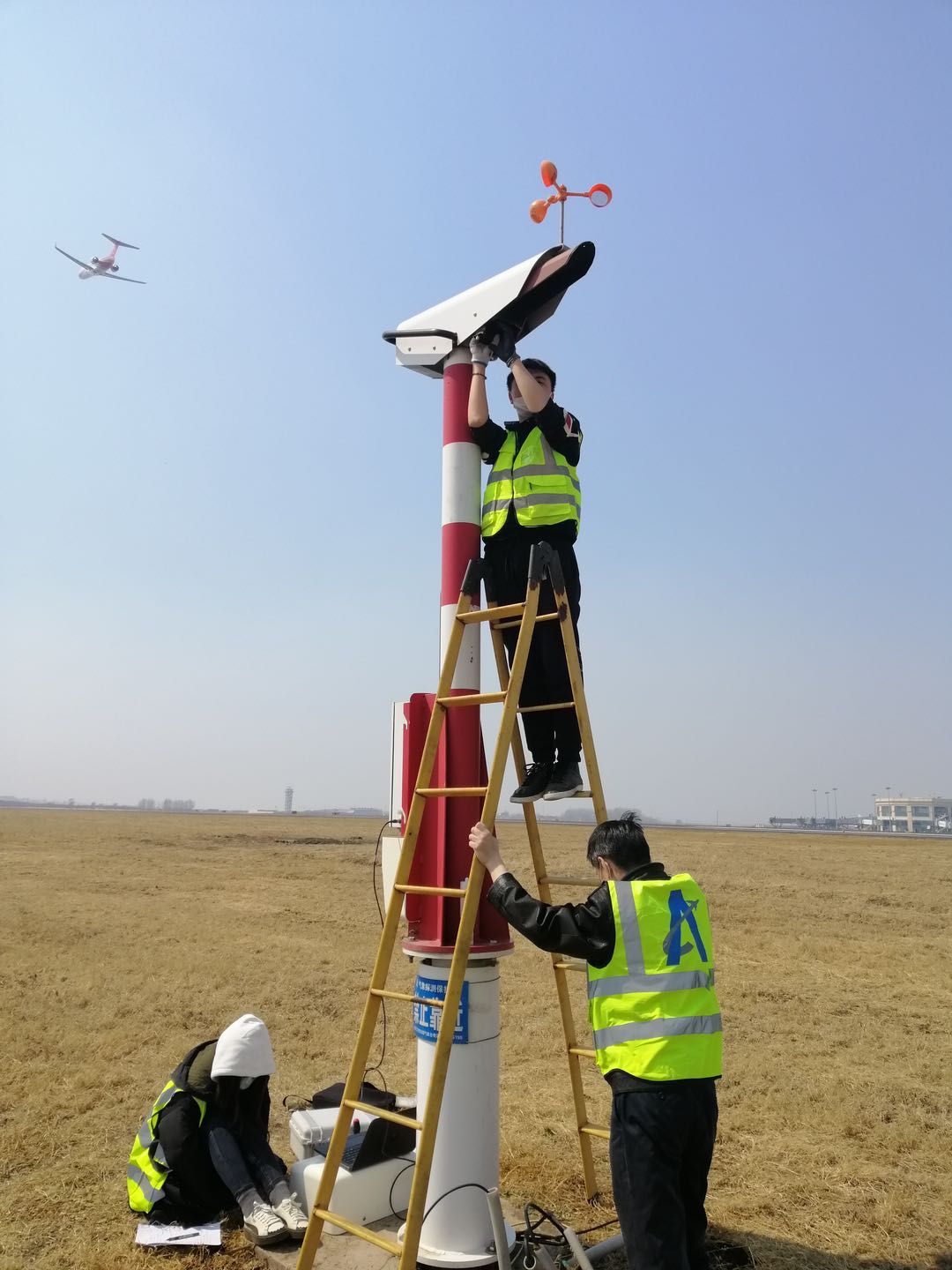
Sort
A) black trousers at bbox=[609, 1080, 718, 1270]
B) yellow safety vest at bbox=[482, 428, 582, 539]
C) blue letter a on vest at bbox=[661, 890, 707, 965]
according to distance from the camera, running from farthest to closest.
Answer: yellow safety vest at bbox=[482, 428, 582, 539], blue letter a on vest at bbox=[661, 890, 707, 965], black trousers at bbox=[609, 1080, 718, 1270]

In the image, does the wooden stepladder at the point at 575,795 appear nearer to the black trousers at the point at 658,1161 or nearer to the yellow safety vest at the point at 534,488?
the yellow safety vest at the point at 534,488

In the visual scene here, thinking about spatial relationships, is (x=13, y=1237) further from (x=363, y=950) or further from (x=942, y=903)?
(x=942, y=903)

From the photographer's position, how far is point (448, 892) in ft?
15.8

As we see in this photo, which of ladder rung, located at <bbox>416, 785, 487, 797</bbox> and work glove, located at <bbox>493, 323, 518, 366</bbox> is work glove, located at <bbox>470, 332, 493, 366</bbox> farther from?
ladder rung, located at <bbox>416, 785, 487, 797</bbox>

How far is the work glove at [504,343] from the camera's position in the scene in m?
6.00

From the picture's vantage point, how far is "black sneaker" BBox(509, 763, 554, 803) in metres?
5.59

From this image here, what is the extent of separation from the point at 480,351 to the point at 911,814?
→ 8139 inches

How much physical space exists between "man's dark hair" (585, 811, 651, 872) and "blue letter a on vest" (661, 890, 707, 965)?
27 cm

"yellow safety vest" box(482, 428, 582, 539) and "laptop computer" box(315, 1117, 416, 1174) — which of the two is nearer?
"laptop computer" box(315, 1117, 416, 1174)

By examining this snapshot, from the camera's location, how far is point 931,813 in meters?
184

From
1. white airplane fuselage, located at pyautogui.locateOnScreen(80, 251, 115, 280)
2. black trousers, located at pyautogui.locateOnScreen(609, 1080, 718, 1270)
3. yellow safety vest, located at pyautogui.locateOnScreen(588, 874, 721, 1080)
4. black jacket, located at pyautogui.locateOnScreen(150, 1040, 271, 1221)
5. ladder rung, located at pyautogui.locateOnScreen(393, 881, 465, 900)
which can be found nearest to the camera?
black trousers, located at pyautogui.locateOnScreen(609, 1080, 718, 1270)

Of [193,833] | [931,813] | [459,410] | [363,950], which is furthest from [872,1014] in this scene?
[931,813]

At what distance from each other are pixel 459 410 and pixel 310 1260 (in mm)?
5052

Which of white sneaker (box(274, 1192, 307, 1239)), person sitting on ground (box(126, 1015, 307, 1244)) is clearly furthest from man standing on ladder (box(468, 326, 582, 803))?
white sneaker (box(274, 1192, 307, 1239))
